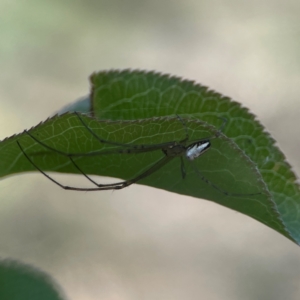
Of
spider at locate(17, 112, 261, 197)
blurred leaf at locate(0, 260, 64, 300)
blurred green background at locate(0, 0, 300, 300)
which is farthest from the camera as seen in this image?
blurred green background at locate(0, 0, 300, 300)

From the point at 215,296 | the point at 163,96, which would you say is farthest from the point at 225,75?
the point at 163,96

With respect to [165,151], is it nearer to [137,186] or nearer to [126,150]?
[126,150]

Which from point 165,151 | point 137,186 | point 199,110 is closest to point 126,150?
point 165,151

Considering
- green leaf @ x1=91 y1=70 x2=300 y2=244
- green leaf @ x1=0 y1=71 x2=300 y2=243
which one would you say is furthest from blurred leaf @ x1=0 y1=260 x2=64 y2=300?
green leaf @ x1=91 y1=70 x2=300 y2=244

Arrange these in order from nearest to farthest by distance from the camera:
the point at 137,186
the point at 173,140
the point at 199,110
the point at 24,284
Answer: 1. the point at 24,284
2. the point at 173,140
3. the point at 199,110
4. the point at 137,186

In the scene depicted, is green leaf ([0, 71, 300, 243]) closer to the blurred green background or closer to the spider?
the spider

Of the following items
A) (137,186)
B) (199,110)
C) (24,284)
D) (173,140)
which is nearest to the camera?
(24,284)
